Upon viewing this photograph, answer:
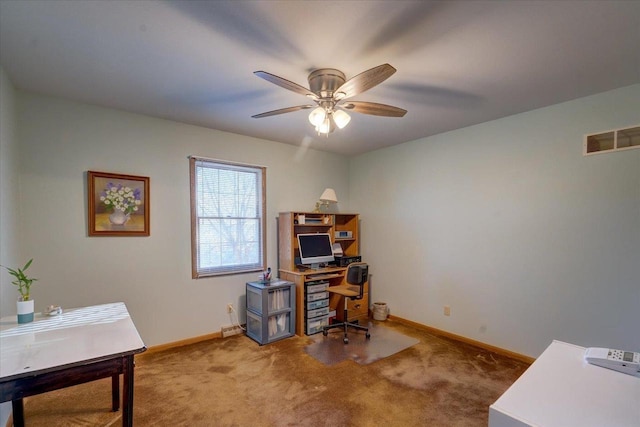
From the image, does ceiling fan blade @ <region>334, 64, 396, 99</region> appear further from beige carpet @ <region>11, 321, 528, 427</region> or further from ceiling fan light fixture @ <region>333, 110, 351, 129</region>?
beige carpet @ <region>11, 321, 528, 427</region>

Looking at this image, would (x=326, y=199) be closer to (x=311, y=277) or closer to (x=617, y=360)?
(x=311, y=277)

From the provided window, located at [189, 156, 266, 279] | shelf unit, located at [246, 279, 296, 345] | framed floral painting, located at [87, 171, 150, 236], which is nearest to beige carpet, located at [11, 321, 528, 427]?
shelf unit, located at [246, 279, 296, 345]

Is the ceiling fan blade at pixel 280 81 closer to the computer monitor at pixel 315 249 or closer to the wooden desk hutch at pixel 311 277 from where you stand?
the wooden desk hutch at pixel 311 277

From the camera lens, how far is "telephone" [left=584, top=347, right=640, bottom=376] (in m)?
1.16

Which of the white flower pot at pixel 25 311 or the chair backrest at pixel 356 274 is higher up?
the white flower pot at pixel 25 311

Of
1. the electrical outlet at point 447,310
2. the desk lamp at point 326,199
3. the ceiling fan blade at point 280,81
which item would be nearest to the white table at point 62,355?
the ceiling fan blade at point 280,81

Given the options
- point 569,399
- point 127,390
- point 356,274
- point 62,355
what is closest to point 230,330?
point 356,274

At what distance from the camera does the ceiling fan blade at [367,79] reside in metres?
1.64

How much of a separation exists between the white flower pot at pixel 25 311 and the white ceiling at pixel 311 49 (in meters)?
1.67

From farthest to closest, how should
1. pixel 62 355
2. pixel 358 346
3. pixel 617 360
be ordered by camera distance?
pixel 358 346 < pixel 62 355 < pixel 617 360

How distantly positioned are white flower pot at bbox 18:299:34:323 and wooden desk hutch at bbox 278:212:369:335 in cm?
244

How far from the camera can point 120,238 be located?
9.73ft

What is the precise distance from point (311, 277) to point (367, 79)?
265 centimetres

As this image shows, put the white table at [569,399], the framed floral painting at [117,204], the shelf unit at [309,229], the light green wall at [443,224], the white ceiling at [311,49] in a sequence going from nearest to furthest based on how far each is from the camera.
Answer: the white table at [569,399] → the white ceiling at [311,49] → the light green wall at [443,224] → the framed floral painting at [117,204] → the shelf unit at [309,229]
